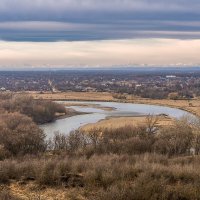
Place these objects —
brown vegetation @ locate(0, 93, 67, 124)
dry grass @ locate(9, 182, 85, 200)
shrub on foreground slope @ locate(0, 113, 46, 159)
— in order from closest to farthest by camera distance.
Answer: dry grass @ locate(9, 182, 85, 200) < shrub on foreground slope @ locate(0, 113, 46, 159) < brown vegetation @ locate(0, 93, 67, 124)

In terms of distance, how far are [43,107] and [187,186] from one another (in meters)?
58.6

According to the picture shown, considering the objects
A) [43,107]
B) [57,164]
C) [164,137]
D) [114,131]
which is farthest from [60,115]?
[57,164]

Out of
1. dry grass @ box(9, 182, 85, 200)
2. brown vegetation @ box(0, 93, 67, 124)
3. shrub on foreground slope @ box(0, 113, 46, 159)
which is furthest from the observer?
brown vegetation @ box(0, 93, 67, 124)

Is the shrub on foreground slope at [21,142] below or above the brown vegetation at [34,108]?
above

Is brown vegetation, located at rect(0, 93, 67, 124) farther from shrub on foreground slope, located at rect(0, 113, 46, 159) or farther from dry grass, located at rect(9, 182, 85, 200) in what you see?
dry grass, located at rect(9, 182, 85, 200)

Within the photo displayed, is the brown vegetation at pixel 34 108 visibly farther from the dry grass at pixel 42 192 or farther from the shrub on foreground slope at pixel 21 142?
the dry grass at pixel 42 192

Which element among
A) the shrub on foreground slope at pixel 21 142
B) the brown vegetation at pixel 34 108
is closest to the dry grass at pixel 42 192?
the shrub on foreground slope at pixel 21 142

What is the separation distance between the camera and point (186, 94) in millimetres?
118688

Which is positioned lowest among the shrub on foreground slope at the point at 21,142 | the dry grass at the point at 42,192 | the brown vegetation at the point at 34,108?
the brown vegetation at the point at 34,108

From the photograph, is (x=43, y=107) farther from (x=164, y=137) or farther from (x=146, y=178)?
(x=146, y=178)

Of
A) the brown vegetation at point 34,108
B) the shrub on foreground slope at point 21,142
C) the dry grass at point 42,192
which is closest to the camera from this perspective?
the dry grass at point 42,192

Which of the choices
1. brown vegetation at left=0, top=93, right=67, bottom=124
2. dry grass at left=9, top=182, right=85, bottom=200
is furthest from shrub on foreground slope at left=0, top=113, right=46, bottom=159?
brown vegetation at left=0, top=93, right=67, bottom=124

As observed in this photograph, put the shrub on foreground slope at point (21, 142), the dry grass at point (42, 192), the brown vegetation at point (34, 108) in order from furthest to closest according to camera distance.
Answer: the brown vegetation at point (34, 108) → the shrub on foreground slope at point (21, 142) → the dry grass at point (42, 192)

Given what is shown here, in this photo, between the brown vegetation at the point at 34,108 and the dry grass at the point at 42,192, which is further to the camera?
the brown vegetation at the point at 34,108
